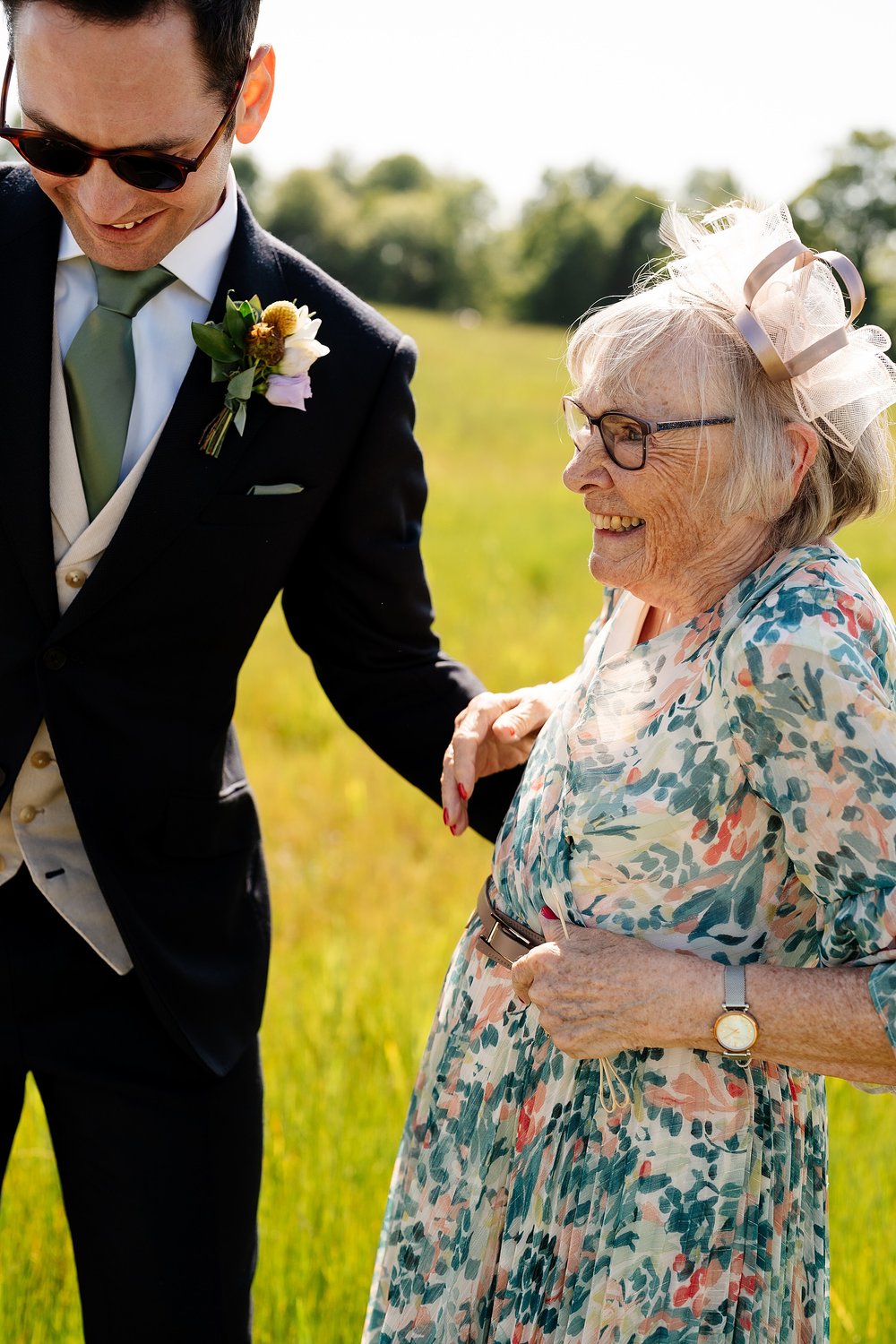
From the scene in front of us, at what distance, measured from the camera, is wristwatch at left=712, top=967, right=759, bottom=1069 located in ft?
5.30

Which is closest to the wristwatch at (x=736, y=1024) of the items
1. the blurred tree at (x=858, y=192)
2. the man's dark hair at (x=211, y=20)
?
the man's dark hair at (x=211, y=20)

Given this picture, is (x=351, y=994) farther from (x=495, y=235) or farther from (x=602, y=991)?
(x=495, y=235)

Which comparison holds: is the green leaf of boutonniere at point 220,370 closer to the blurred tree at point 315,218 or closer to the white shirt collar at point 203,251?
the white shirt collar at point 203,251

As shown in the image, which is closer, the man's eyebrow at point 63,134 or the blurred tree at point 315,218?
the man's eyebrow at point 63,134

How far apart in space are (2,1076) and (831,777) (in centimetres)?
144

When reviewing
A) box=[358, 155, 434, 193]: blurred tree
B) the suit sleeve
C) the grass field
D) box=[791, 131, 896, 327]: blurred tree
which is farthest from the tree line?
the suit sleeve

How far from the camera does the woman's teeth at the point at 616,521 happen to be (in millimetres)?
1843

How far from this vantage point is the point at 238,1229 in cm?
227

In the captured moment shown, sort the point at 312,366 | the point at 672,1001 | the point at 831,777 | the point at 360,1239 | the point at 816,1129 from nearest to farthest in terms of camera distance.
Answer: the point at 831,777 → the point at 672,1001 → the point at 816,1129 → the point at 312,366 → the point at 360,1239

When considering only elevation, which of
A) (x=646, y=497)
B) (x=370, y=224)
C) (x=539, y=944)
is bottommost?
(x=370, y=224)

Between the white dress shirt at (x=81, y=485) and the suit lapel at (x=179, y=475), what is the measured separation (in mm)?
37

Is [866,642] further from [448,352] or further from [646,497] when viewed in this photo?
[448,352]

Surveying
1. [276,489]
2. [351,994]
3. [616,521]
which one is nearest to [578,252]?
[351,994]

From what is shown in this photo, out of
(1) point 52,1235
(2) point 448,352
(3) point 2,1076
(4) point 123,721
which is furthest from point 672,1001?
(2) point 448,352
